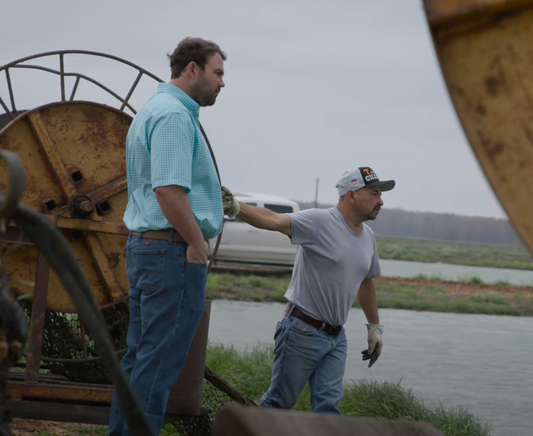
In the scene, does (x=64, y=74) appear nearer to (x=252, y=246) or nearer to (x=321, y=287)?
(x=321, y=287)

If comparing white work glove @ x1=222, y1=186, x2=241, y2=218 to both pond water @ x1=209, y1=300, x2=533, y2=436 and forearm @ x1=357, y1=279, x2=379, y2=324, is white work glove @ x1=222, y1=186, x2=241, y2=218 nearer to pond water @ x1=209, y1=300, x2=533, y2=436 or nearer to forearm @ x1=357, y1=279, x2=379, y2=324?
forearm @ x1=357, y1=279, x2=379, y2=324

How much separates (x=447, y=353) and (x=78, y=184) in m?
8.33

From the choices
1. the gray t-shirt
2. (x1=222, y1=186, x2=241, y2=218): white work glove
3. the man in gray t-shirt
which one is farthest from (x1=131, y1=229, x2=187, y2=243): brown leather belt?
the gray t-shirt

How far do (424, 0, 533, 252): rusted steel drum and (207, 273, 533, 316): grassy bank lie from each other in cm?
1635

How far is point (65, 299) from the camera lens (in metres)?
5.28

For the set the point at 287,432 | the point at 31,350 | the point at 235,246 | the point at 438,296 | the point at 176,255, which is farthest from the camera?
the point at 235,246

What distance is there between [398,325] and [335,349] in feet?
34.9

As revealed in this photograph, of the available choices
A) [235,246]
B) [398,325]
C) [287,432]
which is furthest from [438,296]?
[287,432]

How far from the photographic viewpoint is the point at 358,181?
6223 millimetres

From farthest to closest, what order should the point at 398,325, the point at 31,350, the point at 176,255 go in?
1. the point at 398,325
2. the point at 31,350
3. the point at 176,255

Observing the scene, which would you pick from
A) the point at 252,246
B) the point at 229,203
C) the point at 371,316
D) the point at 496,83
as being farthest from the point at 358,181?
the point at 252,246

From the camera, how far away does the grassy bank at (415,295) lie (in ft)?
64.9

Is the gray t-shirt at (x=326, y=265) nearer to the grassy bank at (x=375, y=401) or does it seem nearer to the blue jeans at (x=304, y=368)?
the blue jeans at (x=304, y=368)

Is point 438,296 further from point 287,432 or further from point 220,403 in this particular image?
point 287,432
